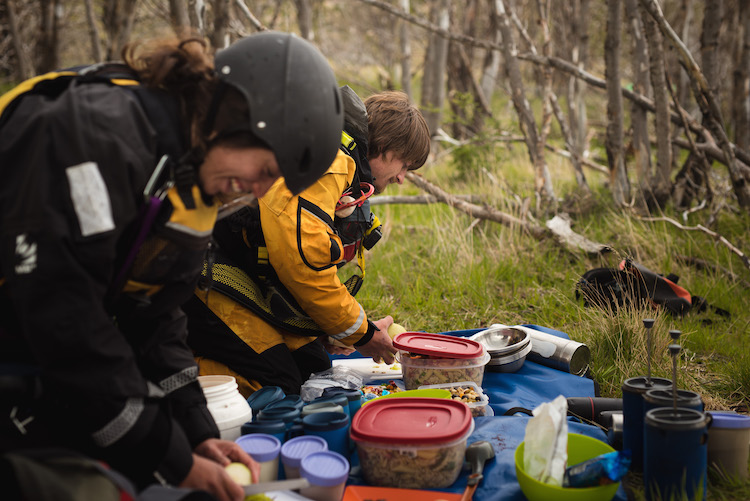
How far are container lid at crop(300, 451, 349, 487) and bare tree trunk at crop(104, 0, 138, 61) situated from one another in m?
6.92

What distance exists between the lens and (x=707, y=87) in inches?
211

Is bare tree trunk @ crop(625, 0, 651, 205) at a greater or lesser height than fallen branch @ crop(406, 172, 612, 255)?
greater

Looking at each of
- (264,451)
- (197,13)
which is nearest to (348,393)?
(264,451)

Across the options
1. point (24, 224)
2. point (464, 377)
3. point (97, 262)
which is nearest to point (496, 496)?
point (464, 377)

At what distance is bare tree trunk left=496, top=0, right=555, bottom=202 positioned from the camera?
19.5 ft

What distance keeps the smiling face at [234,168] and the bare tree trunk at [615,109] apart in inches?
177

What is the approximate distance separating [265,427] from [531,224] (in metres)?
3.63

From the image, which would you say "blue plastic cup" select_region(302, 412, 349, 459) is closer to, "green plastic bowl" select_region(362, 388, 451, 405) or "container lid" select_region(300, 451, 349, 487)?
"container lid" select_region(300, 451, 349, 487)

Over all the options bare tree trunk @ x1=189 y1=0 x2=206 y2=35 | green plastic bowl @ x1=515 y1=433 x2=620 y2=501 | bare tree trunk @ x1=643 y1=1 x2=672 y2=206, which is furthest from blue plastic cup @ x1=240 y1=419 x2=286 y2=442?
bare tree trunk @ x1=643 y1=1 x2=672 y2=206

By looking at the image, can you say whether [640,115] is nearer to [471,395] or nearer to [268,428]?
[471,395]

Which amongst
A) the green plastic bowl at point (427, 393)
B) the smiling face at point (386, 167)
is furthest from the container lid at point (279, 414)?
the smiling face at point (386, 167)

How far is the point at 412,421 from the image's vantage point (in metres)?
2.37

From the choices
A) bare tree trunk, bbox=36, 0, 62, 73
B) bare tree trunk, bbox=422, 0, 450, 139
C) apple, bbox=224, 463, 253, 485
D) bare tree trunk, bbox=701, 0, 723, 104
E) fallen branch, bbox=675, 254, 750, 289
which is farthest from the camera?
bare tree trunk, bbox=422, 0, 450, 139

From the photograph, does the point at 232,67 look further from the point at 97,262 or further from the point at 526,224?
the point at 526,224
